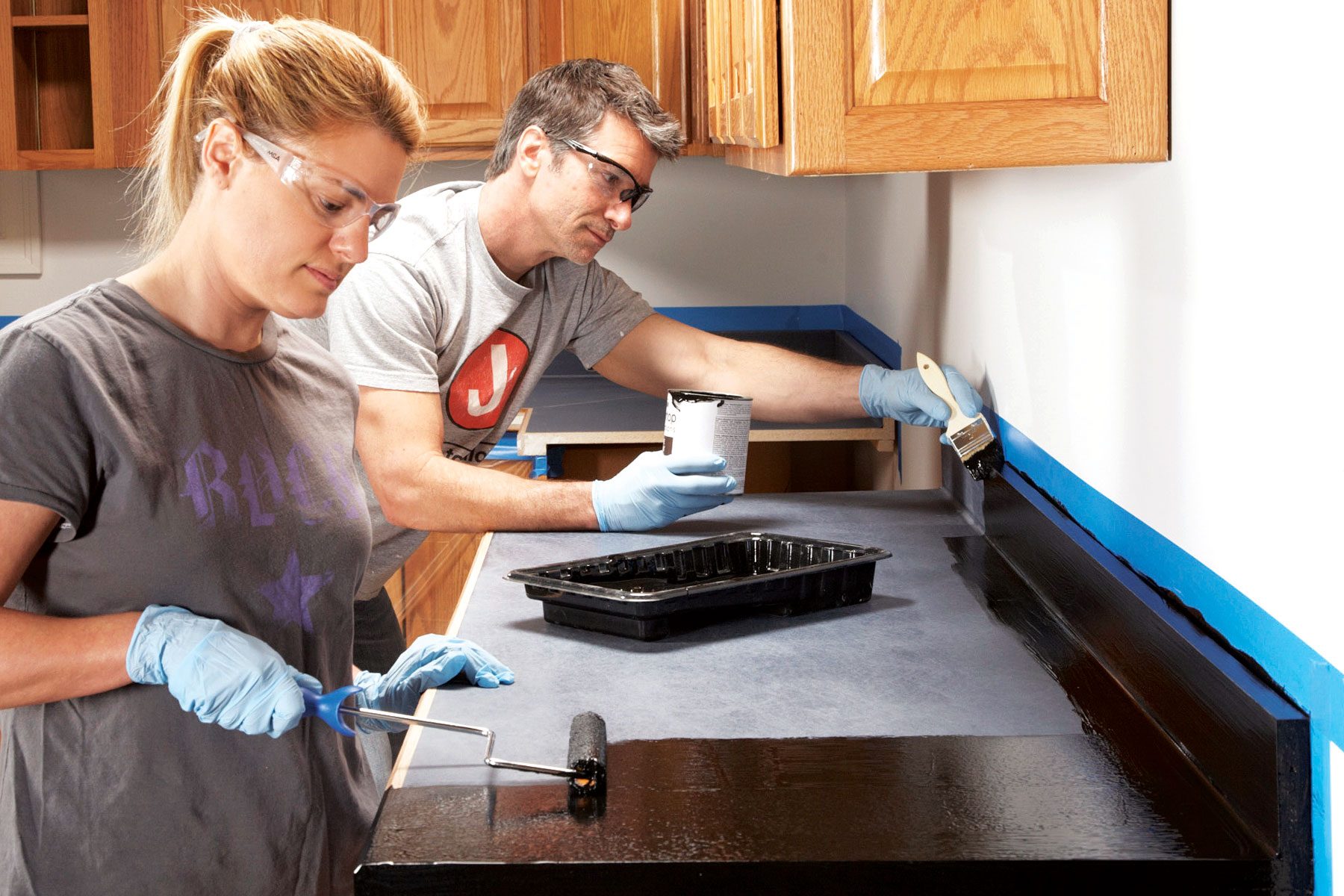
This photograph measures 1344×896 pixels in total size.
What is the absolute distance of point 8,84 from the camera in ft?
10.4

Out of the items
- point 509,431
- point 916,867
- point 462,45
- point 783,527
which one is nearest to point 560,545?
point 783,527

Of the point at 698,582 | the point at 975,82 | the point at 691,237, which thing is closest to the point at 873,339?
the point at 691,237

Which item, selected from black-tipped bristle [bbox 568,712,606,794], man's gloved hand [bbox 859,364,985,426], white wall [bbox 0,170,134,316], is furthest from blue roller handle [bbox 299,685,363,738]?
white wall [bbox 0,170,134,316]

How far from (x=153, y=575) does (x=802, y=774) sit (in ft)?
1.91

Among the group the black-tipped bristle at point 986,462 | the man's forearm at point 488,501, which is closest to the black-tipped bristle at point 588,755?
the man's forearm at point 488,501

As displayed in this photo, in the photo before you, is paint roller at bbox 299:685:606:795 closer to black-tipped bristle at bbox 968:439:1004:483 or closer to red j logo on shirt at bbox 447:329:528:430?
black-tipped bristle at bbox 968:439:1004:483

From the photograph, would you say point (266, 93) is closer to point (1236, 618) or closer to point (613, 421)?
point (1236, 618)

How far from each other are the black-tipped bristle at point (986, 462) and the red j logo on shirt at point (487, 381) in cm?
76

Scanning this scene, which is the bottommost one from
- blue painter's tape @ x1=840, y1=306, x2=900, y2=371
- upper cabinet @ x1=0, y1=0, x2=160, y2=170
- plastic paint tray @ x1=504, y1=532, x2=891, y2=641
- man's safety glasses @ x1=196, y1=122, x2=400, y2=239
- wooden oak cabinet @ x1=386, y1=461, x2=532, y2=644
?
wooden oak cabinet @ x1=386, y1=461, x2=532, y2=644

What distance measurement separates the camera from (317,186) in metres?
1.13

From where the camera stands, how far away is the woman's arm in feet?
3.35

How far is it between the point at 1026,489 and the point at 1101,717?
56cm

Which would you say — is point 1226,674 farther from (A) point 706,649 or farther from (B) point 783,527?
(B) point 783,527

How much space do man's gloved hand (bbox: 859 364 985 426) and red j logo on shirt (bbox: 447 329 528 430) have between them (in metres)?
0.57
